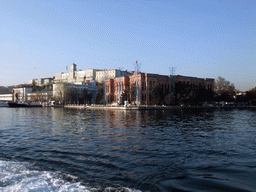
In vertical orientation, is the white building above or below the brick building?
above

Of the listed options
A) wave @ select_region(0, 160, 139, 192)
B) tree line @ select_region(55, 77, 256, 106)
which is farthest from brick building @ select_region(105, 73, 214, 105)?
wave @ select_region(0, 160, 139, 192)

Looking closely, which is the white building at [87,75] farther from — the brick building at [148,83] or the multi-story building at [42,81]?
the brick building at [148,83]

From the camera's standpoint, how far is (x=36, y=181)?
258 inches

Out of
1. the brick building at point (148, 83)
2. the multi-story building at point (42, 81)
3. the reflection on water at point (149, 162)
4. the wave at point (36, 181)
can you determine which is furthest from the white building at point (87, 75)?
the wave at point (36, 181)

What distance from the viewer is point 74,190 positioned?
5.99 m

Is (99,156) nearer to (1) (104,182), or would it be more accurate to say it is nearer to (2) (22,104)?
(1) (104,182)

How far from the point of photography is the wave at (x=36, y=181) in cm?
602

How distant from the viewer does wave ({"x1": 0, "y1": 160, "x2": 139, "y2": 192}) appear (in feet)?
19.8

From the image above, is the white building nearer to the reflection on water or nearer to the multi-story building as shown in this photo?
the multi-story building

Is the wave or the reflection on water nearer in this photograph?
the wave

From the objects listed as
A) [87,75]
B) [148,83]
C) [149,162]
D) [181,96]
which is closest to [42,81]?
[87,75]

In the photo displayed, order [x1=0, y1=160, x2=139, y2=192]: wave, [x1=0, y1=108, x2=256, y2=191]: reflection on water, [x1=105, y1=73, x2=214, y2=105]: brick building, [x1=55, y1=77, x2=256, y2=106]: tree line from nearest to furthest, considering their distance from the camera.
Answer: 1. [x1=0, y1=160, x2=139, y2=192]: wave
2. [x1=0, y1=108, x2=256, y2=191]: reflection on water
3. [x1=55, y1=77, x2=256, y2=106]: tree line
4. [x1=105, y1=73, x2=214, y2=105]: brick building

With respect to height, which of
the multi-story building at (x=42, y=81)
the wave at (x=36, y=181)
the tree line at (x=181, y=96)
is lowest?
the wave at (x=36, y=181)

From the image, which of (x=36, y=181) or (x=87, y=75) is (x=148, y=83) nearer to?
(x=36, y=181)
